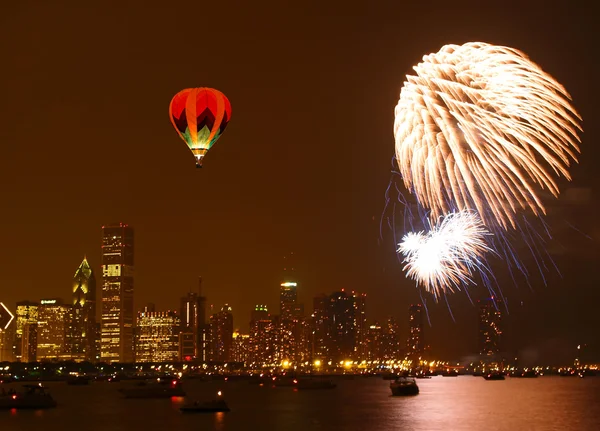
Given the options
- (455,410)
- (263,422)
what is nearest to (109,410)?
(263,422)

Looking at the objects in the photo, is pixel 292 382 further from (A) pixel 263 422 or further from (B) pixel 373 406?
(A) pixel 263 422

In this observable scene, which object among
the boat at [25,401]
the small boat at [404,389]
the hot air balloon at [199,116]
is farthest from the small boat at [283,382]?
the hot air balloon at [199,116]

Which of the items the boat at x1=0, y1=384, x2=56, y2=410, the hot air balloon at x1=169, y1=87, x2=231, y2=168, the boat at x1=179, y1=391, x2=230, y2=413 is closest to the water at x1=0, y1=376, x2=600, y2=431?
the boat at x1=179, y1=391, x2=230, y2=413

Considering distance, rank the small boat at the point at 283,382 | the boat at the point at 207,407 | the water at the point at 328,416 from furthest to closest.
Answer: the small boat at the point at 283,382 < the boat at the point at 207,407 < the water at the point at 328,416

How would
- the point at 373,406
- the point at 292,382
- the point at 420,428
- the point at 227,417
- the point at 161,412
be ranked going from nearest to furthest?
the point at 420,428 → the point at 227,417 → the point at 161,412 → the point at 373,406 → the point at 292,382

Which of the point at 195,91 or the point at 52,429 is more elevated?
the point at 195,91

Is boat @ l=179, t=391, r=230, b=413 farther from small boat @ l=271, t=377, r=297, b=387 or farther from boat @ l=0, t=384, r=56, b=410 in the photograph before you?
small boat @ l=271, t=377, r=297, b=387

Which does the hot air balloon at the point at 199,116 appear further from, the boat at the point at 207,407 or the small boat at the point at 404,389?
the small boat at the point at 404,389

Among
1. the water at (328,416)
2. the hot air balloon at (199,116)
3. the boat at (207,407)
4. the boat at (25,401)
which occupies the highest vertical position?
the hot air balloon at (199,116)
